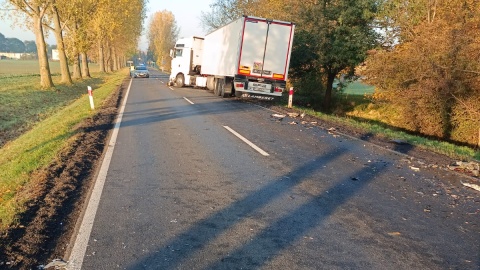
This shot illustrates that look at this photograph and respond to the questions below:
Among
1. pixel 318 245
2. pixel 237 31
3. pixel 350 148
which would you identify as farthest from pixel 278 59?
pixel 318 245

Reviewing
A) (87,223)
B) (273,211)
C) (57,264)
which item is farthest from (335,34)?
(57,264)

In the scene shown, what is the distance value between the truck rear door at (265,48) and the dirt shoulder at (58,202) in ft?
30.8

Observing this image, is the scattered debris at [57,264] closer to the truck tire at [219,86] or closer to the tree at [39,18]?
the truck tire at [219,86]

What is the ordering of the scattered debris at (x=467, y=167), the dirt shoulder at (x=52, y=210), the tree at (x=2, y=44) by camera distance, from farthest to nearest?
the tree at (x=2, y=44), the scattered debris at (x=467, y=167), the dirt shoulder at (x=52, y=210)

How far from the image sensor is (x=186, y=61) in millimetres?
28000

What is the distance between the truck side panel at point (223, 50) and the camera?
728 inches

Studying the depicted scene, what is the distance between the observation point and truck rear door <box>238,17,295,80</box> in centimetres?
1780

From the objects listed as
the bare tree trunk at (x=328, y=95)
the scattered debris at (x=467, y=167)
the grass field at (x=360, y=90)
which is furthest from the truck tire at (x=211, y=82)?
the scattered debris at (x=467, y=167)

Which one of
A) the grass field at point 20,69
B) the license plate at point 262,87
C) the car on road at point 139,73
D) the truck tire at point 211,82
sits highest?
the license plate at point 262,87

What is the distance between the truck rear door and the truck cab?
10285 millimetres

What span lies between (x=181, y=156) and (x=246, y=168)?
153 cm

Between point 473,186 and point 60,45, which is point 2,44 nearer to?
point 60,45

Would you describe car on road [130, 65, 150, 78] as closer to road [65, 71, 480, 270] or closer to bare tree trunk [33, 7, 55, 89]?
bare tree trunk [33, 7, 55, 89]

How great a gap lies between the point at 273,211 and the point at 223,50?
1689cm
